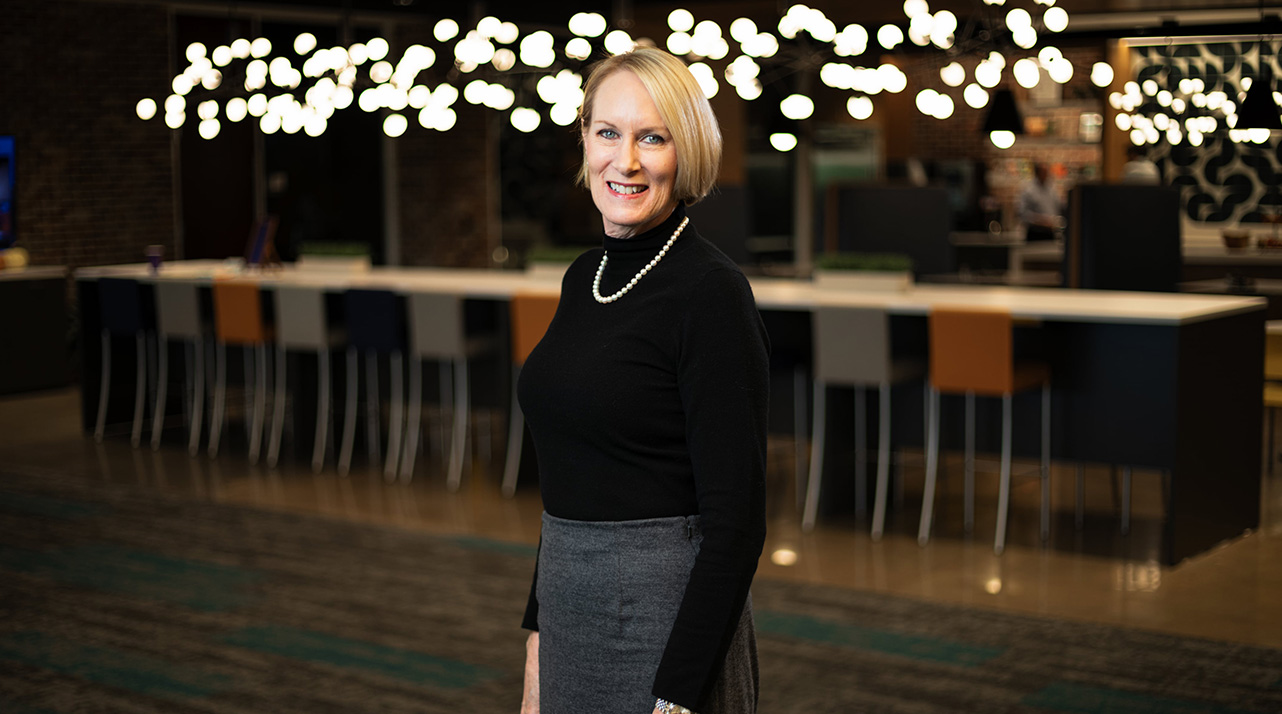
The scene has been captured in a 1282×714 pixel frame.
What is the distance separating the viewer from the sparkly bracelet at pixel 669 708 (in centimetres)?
170

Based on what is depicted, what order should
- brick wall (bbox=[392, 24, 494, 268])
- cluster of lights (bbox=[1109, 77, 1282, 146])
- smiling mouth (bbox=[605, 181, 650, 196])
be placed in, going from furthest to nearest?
brick wall (bbox=[392, 24, 494, 268]), cluster of lights (bbox=[1109, 77, 1282, 146]), smiling mouth (bbox=[605, 181, 650, 196])

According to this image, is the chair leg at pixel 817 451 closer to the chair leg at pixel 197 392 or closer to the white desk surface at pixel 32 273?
the chair leg at pixel 197 392

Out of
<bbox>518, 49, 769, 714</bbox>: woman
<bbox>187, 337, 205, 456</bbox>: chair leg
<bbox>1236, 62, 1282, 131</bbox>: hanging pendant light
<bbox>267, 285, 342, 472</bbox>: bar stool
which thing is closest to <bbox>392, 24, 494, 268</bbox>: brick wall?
<bbox>187, 337, 205, 456</bbox>: chair leg

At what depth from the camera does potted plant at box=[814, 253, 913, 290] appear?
257 inches

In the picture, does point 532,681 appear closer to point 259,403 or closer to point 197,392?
point 259,403

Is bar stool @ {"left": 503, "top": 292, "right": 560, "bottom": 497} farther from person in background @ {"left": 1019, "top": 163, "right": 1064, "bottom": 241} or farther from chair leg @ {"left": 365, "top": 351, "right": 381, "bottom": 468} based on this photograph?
person in background @ {"left": 1019, "top": 163, "right": 1064, "bottom": 241}

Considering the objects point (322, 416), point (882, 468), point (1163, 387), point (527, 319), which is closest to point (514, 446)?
point (527, 319)

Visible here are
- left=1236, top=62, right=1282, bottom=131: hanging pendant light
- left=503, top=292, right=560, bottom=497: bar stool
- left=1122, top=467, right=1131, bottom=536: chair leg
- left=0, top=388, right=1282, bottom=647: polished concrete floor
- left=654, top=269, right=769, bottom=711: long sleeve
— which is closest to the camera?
left=654, top=269, right=769, bottom=711: long sleeve

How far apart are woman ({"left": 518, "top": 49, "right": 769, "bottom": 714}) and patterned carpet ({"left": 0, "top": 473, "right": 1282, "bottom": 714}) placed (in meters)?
2.27

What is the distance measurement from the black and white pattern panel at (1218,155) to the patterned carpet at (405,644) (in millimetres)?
9640

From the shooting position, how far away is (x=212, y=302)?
8.60 meters

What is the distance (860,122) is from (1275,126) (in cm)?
792

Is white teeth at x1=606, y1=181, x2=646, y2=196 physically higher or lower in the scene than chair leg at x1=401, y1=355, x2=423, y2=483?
higher

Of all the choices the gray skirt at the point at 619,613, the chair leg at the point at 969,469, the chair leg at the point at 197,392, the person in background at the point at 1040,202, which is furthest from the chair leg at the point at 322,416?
the person in background at the point at 1040,202
